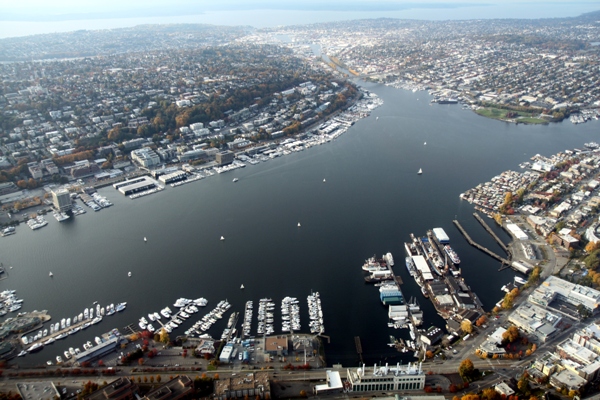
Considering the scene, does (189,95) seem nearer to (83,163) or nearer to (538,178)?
(83,163)

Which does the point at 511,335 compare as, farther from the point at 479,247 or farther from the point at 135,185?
the point at 135,185

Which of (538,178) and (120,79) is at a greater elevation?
(120,79)


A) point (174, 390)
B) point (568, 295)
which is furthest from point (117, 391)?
point (568, 295)

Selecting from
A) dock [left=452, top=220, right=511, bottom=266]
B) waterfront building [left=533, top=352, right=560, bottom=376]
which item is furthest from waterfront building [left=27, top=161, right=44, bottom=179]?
waterfront building [left=533, top=352, right=560, bottom=376]

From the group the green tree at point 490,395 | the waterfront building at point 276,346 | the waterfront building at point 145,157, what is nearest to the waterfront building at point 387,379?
the green tree at point 490,395

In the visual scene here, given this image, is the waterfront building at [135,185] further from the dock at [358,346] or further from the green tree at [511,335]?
the green tree at [511,335]

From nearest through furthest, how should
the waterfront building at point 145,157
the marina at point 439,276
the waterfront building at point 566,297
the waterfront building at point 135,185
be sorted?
1. the waterfront building at point 566,297
2. the marina at point 439,276
3. the waterfront building at point 135,185
4. the waterfront building at point 145,157

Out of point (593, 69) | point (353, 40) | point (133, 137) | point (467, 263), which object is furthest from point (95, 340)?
point (353, 40)
